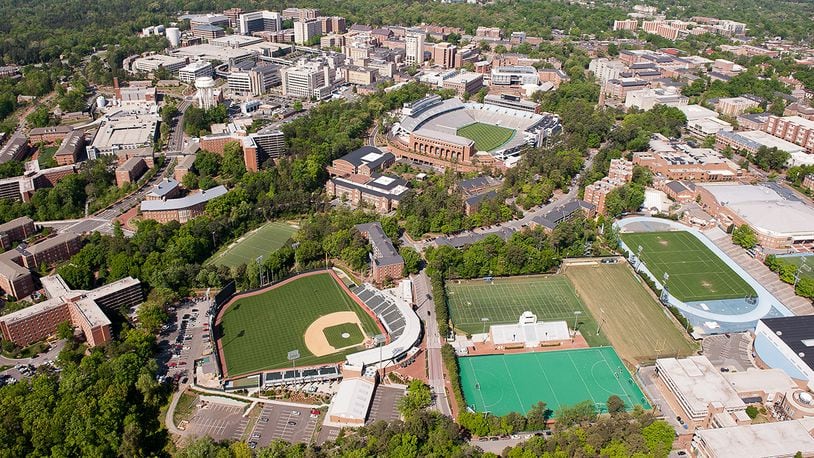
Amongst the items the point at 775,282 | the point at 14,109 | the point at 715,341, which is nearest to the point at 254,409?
the point at 715,341

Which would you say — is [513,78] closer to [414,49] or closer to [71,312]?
[414,49]

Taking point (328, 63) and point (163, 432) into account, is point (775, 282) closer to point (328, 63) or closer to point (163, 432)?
point (163, 432)

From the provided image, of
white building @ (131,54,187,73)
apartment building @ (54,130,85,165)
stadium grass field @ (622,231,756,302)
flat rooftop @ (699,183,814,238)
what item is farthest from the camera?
white building @ (131,54,187,73)

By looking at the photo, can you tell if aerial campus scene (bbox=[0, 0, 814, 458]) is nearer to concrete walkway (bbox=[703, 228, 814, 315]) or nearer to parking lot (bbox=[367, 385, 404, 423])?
parking lot (bbox=[367, 385, 404, 423])

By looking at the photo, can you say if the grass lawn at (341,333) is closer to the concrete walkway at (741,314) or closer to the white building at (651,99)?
the concrete walkway at (741,314)

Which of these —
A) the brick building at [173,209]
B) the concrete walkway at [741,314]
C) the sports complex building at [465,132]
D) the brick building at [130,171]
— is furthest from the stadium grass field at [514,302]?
the brick building at [130,171]

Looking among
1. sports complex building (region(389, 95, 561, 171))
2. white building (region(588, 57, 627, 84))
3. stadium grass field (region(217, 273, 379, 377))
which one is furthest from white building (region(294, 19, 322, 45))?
stadium grass field (region(217, 273, 379, 377))

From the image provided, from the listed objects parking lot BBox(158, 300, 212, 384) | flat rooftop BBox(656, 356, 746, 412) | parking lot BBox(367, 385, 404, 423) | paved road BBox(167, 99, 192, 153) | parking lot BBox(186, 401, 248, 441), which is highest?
paved road BBox(167, 99, 192, 153)
